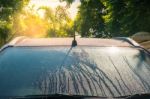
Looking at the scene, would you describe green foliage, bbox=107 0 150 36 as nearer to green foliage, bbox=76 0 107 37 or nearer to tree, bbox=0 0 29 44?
tree, bbox=0 0 29 44

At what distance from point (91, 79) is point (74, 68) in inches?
9.9

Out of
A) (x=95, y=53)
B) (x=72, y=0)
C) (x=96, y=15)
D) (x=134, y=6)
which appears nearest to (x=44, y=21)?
(x=72, y=0)

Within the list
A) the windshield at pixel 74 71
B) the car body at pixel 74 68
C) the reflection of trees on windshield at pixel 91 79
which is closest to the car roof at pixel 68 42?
the car body at pixel 74 68

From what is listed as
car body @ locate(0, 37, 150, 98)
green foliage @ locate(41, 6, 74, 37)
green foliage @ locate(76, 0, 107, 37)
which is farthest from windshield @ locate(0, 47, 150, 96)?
green foliage @ locate(41, 6, 74, 37)

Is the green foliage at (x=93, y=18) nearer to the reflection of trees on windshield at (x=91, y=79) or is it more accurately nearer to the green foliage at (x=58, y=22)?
the green foliage at (x=58, y=22)

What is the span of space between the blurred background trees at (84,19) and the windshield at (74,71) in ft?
49.1

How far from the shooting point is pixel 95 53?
14.4 ft

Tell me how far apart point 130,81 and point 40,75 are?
777mm

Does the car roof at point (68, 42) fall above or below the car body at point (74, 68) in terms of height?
above

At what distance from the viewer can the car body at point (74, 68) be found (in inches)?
A: 146

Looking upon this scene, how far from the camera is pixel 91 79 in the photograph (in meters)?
3.89

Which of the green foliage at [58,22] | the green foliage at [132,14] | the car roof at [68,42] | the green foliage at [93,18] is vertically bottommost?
the green foliage at [58,22]

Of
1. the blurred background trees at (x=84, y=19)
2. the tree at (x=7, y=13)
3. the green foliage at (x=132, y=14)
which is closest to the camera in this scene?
the green foliage at (x=132, y=14)

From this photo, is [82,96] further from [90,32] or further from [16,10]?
[90,32]
